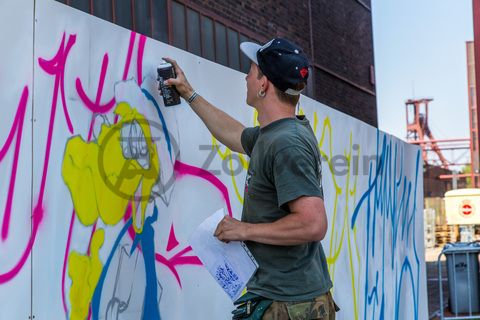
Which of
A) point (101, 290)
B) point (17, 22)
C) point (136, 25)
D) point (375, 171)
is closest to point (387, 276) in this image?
point (375, 171)

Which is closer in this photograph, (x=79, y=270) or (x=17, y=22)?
(x=17, y=22)

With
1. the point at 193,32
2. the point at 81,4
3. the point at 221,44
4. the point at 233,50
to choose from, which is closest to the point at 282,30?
the point at 233,50

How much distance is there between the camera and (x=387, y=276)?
19.5ft

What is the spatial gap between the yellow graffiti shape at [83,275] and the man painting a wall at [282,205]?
515 millimetres

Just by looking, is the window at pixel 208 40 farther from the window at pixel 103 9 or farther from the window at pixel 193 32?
Result: the window at pixel 103 9

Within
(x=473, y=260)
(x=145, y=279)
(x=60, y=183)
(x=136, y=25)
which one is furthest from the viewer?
(x=473, y=260)

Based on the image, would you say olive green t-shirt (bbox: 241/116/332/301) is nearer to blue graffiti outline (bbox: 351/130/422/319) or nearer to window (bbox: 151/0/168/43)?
blue graffiti outline (bbox: 351/130/422/319)

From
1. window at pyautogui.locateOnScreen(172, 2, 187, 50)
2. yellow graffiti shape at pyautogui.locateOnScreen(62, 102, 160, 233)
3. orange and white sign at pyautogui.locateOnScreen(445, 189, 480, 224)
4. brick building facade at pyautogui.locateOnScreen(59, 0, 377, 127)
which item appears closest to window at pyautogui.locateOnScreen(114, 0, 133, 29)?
brick building facade at pyautogui.locateOnScreen(59, 0, 377, 127)

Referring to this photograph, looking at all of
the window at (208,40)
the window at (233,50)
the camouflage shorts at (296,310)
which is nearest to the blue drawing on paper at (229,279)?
the camouflage shorts at (296,310)

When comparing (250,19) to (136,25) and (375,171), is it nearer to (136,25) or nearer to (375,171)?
(136,25)

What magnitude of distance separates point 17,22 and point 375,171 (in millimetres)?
4007

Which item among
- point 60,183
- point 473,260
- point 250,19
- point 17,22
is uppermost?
point 250,19

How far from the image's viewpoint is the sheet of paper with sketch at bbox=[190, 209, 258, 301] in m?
2.74

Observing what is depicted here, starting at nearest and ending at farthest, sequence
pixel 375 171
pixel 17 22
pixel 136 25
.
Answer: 1. pixel 17 22
2. pixel 375 171
3. pixel 136 25
